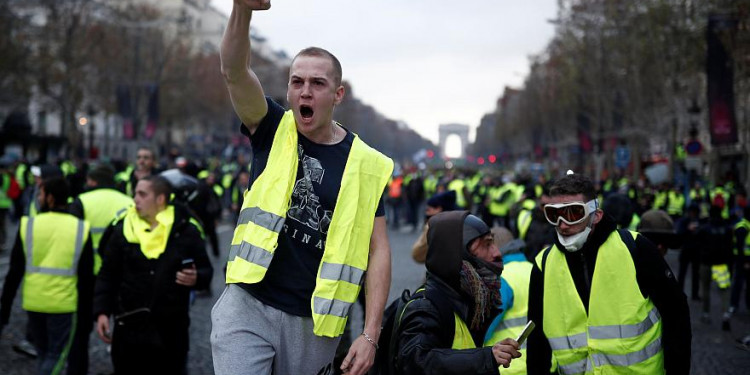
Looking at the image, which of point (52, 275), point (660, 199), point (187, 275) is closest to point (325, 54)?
point (187, 275)

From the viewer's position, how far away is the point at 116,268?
6332 millimetres

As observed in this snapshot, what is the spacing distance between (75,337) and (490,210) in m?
15.7

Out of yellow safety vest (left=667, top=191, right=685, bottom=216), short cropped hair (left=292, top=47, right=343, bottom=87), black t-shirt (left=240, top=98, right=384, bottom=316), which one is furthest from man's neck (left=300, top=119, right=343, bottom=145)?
yellow safety vest (left=667, top=191, right=685, bottom=216)

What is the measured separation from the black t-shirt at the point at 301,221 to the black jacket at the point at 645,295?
150cm

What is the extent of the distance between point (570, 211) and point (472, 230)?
49 centimetres

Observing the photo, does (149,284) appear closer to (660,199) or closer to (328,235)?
(328,235)

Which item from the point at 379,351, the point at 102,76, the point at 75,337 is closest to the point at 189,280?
the point at 75,337

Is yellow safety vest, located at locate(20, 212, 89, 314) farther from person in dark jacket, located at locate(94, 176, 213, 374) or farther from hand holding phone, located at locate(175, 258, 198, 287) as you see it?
hand holding phone, located at locate(175, 258, 198, 287)

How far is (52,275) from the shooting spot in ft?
22.9

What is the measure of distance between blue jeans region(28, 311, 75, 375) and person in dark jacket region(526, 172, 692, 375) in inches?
145

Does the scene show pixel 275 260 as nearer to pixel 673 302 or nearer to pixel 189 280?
pixel 673 302

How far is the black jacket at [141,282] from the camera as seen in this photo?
20.5 feet

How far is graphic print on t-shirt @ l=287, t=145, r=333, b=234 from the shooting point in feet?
11.5

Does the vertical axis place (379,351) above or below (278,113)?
below
